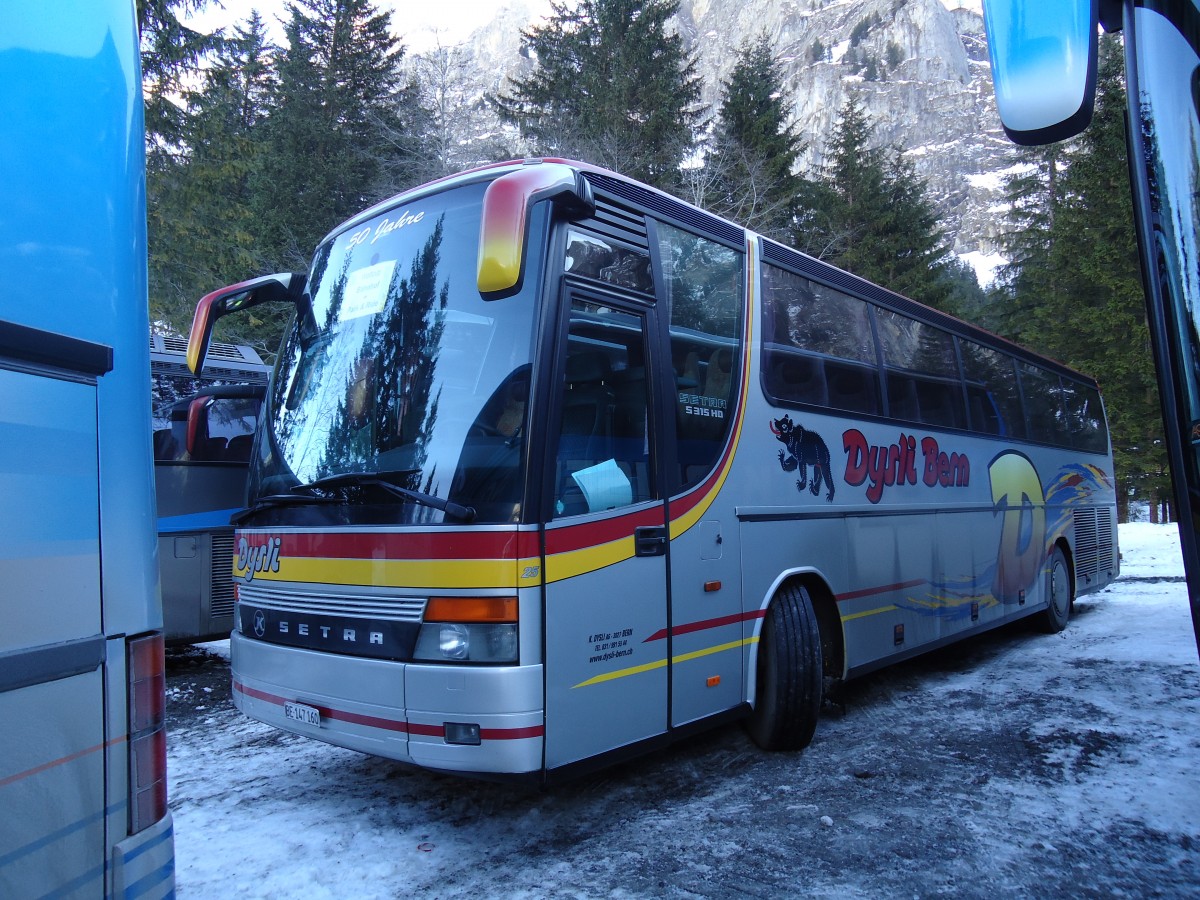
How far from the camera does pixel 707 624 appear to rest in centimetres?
442

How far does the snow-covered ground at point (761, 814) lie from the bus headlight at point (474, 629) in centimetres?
92

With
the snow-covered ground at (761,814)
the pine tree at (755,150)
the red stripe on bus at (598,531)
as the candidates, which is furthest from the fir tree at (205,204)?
the red stripe on bus at (598,531)

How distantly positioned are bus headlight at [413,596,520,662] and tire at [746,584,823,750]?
2.00 metres

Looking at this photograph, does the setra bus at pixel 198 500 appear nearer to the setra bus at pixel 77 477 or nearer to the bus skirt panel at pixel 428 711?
the bus skirt panel at pixel 428 711

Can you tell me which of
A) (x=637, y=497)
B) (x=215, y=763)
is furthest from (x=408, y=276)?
(x=215, y=763)

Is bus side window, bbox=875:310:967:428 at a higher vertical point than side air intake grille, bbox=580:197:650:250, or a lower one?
lower

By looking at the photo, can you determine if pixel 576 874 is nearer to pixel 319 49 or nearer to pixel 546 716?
pixel 546 716

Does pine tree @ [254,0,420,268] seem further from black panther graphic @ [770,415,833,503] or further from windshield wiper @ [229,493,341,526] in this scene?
windshield wiper @ [229,493,341,526]

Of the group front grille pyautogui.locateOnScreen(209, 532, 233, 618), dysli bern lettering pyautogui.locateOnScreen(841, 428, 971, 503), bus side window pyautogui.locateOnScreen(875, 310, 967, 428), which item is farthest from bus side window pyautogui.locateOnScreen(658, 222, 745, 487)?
front grille pyautogui.locateOnScreen(209, 532, 233, 618)

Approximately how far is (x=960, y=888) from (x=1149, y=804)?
4.98 feet

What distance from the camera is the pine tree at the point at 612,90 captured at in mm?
25875

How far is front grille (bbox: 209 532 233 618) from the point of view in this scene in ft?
24.6

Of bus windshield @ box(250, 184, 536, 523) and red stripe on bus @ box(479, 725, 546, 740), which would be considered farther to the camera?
bus windshield @ box(250, 184, 536, 523)

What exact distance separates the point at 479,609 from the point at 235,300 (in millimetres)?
2662
